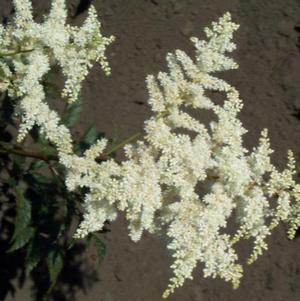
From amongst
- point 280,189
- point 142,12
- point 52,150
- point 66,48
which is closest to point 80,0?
point 142,12

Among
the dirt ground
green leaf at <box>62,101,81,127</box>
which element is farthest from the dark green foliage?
the dirt ground

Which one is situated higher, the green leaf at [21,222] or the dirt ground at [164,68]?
the dirt ground at [164,68]

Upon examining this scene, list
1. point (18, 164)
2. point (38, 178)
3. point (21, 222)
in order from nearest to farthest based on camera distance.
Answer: point (21, 222) < point (18, 164) < point (38, 178)

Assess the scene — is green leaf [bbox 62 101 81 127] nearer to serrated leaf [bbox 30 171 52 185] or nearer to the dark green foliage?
the dark green foliage

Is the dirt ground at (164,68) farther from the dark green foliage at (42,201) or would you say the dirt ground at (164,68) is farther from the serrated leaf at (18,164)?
the serrated leaf at (18,164)

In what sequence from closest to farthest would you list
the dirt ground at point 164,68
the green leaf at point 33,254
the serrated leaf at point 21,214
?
the serrated leaf at point 21,214 < the green leaf at point 33,254 < the dirt ground at point 164,68

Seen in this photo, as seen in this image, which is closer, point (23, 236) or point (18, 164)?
Result: point (23, 236)

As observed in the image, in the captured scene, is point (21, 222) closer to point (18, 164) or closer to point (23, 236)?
point (23, 236)

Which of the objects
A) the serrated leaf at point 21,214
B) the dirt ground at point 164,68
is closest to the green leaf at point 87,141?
the serrated leaf at point 21,214

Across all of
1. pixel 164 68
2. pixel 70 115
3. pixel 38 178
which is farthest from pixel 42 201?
pixel 164 68
